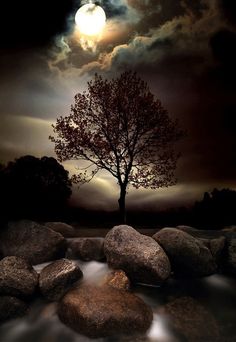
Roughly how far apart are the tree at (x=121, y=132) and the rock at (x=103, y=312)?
7.54m

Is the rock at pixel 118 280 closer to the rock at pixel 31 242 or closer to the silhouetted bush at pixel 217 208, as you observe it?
the rock at pixel 31 242

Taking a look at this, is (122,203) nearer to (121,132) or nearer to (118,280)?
(121,132)

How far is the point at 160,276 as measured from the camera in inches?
352

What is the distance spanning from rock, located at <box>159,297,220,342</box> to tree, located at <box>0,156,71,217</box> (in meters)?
5.27

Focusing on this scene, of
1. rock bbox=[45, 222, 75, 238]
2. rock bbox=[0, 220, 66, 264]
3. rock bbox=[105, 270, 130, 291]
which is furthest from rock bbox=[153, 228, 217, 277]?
rock bbox=[45, 222, 75, 238]

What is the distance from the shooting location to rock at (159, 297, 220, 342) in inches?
290

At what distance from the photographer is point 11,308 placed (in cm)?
808

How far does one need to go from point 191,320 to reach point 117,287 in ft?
6.18

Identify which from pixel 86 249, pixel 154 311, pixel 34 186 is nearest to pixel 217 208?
pixel 86 249

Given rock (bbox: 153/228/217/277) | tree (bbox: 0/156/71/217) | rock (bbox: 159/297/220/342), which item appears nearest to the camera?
rock (bbox: 159/297/220/342)

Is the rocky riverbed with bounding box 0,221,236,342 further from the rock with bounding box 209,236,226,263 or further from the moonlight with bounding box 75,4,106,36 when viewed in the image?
the moonlight with bounding box 75,4,106,36

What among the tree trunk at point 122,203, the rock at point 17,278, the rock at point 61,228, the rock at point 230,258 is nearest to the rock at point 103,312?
the rock at point 17,278

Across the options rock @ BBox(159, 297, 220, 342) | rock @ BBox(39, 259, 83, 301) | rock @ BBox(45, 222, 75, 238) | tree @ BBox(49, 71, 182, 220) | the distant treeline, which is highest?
tree @ BBox(49, 71, 182, 220)

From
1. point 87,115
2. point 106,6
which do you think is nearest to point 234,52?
point 106,6
